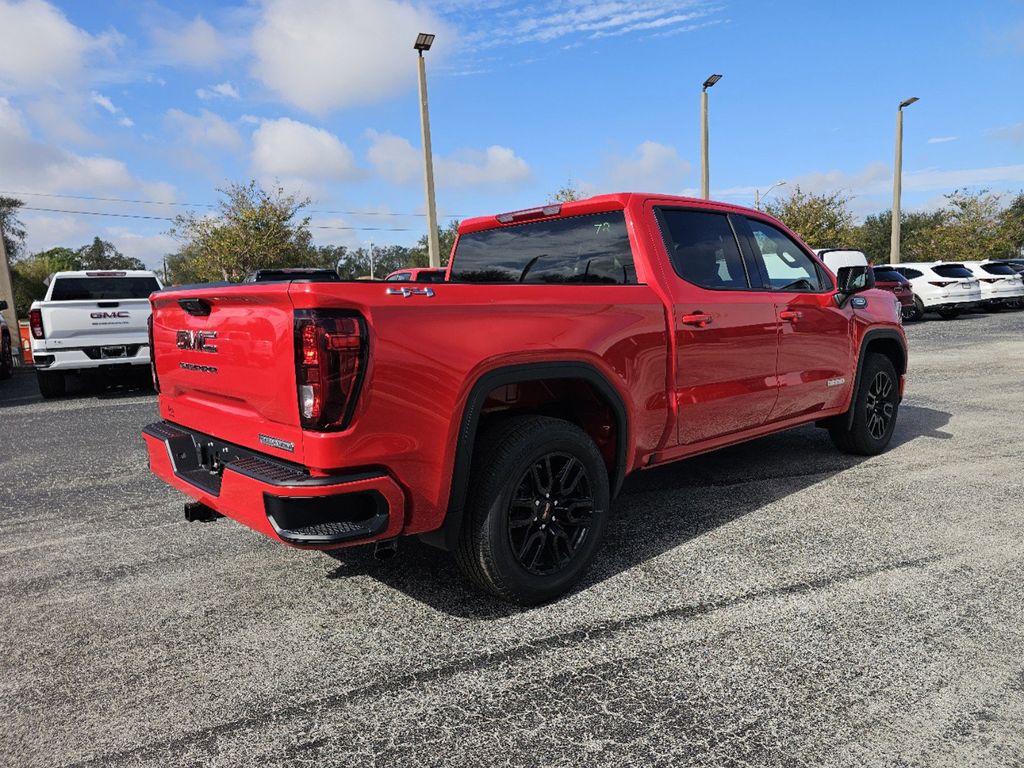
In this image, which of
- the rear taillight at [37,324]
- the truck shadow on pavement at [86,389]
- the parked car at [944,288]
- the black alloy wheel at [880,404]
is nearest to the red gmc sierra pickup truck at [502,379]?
the black alloy wheel at [880,404]

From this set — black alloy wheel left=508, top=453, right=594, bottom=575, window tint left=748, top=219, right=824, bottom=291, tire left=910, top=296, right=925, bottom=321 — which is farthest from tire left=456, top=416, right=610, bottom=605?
tire left=910, top=296, right=925, bottom=321

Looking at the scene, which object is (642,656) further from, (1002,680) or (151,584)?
(151,584)

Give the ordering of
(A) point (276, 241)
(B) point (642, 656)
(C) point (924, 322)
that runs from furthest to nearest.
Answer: (A) point (276, 241) → (C) point (924, 322) → (B) point (642, 656)

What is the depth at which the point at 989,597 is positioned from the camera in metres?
3.19

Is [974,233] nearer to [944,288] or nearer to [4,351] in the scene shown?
[944,288]

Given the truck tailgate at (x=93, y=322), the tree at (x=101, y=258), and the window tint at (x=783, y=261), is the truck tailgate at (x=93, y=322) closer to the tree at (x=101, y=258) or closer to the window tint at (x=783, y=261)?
the window tint at (x=783, y=261)

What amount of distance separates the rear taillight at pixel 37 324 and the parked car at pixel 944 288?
68.3 ft

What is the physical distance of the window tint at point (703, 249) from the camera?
13.1ft

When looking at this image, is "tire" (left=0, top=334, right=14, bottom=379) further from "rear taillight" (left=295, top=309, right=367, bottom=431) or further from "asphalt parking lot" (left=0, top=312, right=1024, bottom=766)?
"rear taillight" (left=295, top=309, right=367, bottom=431)

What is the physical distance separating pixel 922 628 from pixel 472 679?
1.82m

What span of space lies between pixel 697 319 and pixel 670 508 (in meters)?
1.32

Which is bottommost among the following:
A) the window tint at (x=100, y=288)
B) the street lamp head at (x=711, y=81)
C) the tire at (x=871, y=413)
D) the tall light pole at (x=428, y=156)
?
the tire at (x=871, y=413)

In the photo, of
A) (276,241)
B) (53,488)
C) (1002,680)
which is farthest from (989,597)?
(276,241)

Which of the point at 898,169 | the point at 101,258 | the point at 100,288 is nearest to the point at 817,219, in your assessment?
the point at 898,169
